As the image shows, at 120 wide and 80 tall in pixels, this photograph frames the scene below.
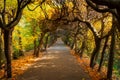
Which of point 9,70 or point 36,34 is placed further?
point 36,34

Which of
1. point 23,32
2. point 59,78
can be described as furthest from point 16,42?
point 59,78

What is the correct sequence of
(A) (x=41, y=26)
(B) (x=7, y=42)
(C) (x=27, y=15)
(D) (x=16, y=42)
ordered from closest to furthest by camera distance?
(B) (x=7, y=42), (C) (x=27, y=15), (D) (x=16, y=42), (A) (x=41, y=26)

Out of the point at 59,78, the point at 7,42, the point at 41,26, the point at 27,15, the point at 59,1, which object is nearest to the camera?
the point at 7,42

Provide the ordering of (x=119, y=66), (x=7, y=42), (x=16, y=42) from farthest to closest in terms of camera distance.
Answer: (x=119, y=66) < (x=16, y=42) < (x=7, y=42)

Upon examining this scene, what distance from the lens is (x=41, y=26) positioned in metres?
37.5

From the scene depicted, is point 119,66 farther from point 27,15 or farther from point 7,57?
point 7,57

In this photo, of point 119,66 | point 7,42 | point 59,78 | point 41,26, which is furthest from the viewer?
point 119,66

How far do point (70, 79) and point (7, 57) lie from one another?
14.0 ft

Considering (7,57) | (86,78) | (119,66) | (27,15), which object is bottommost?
(119,66)

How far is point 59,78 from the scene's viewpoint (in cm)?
1894

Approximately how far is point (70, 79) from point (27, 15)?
1264 centimetres

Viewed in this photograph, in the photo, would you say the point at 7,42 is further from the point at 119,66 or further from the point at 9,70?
the point at 119,66

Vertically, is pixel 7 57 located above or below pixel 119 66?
above

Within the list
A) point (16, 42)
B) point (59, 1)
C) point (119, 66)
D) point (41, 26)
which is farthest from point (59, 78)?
point (119, 66)
